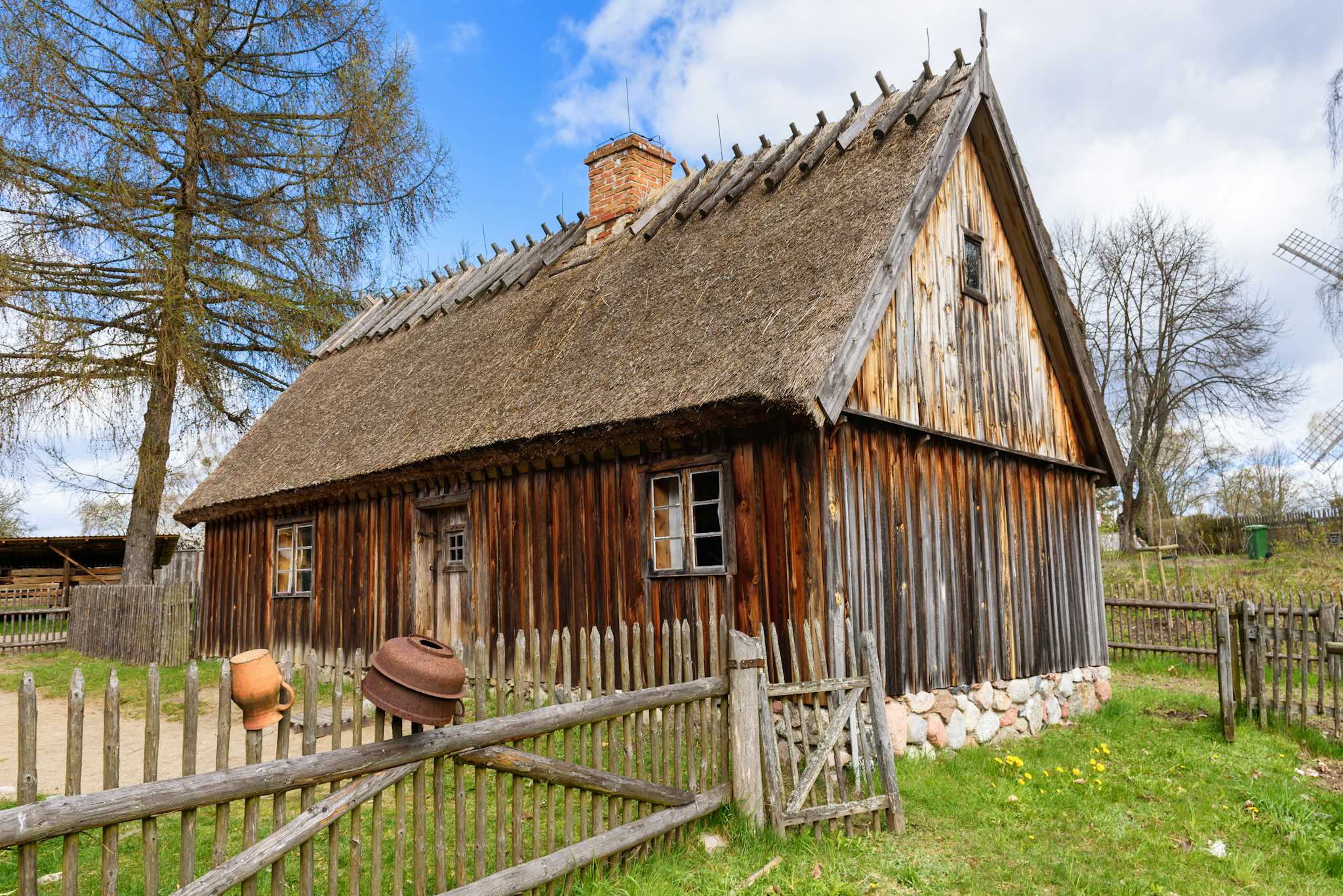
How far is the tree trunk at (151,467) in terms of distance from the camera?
55.3 ft

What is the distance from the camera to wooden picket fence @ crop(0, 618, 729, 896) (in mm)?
3061

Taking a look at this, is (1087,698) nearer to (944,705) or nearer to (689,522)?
(944,705)

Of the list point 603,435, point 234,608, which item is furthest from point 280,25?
point 603,435

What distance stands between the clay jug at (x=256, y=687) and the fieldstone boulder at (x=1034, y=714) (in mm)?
7625

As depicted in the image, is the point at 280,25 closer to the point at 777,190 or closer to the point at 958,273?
the point at 777,190

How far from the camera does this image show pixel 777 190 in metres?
10.1

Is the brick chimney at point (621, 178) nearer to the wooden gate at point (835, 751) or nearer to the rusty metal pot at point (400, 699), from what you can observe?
the wooden gate at point (835, 751)

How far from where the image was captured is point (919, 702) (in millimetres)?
7781

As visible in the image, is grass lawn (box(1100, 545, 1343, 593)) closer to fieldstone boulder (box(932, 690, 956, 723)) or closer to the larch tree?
fieldstone boulder (box(932, 690, 956, 723))

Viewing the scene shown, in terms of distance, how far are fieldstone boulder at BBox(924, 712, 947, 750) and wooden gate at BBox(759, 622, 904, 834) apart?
4.98 feet

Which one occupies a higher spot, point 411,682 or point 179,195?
point 179,195

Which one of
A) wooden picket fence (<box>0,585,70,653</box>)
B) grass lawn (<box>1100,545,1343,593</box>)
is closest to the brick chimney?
grass lawn (<box>1100,545,1343,593</box>)

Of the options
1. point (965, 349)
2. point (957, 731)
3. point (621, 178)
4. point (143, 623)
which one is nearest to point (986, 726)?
point (957, 731)

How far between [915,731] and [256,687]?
222 inches
